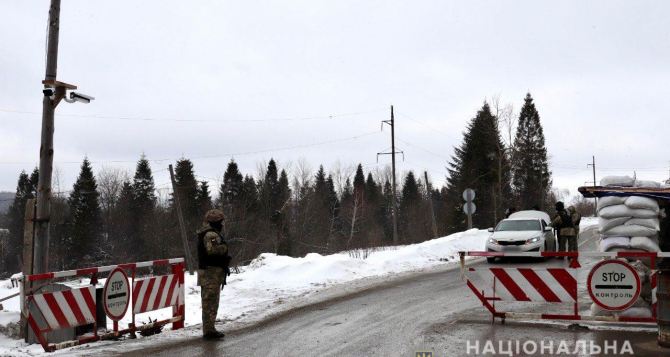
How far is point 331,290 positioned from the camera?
13484mm

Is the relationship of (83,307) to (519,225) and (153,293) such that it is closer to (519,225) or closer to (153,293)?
(153,293)

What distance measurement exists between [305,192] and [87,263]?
3147cm

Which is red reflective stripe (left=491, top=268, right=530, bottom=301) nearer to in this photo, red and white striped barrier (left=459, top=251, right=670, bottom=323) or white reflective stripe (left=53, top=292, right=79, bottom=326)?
red and white striped barrier (left=459, top=251, right=670, bottom=323)

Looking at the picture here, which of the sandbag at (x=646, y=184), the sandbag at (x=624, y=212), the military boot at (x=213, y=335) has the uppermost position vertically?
the sandbag at (x=646, y=184)

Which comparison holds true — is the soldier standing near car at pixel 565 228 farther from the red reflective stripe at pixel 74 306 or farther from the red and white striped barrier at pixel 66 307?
the red reflective stripe at pixel 74 306

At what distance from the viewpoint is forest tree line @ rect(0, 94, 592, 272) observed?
5044cm

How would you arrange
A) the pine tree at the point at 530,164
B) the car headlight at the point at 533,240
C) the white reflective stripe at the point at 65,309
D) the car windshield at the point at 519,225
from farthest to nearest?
the pine tree at the point at 530,164 → the car windshield at the point at 519,225 → the car headlight at the point at 533,240 → the white reflective stripe at the point at 65,309

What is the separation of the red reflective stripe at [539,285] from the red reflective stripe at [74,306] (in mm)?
6335

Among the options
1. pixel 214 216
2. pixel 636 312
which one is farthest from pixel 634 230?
pixel 214 216

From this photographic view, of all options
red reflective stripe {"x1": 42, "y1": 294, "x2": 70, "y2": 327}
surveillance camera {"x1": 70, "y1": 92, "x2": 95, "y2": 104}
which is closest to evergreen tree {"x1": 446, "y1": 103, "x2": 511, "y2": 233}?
surveillance camera {"x1": 70, "y1": 92, "x2": 95, "y2": 104}

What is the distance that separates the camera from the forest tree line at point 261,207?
5044cm

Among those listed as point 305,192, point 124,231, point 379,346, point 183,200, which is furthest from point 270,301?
point 305,192

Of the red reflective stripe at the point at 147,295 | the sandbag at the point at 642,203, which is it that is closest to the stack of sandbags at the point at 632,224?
the sandbag at the point at 642,203

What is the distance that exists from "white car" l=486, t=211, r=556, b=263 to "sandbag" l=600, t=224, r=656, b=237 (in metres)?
9.51
